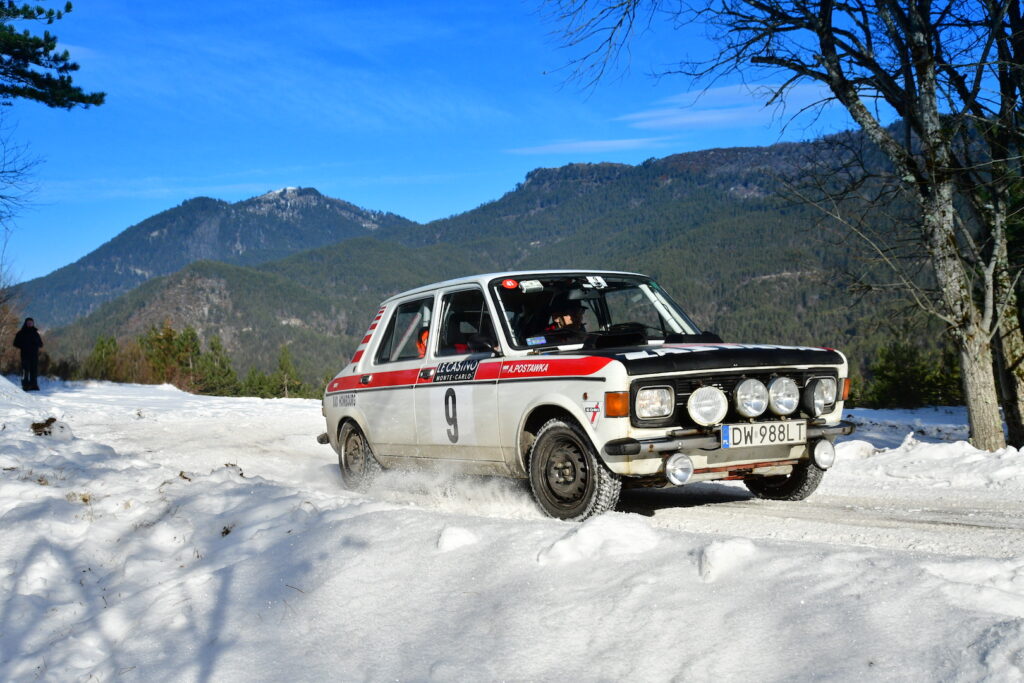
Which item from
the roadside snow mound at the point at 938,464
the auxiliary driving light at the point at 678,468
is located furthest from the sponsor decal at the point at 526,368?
the roadside snow mound at the point at 938,464

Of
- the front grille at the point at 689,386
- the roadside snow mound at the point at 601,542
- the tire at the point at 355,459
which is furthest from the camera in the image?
the tire at the point at 355,459

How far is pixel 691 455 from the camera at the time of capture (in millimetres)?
5359

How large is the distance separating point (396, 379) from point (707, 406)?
3.11 meters

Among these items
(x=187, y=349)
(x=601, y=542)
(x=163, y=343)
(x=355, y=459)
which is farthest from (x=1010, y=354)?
(x=187, y=349)

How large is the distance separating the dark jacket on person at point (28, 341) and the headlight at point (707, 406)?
22388 mm

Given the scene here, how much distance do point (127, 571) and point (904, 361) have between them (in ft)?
173

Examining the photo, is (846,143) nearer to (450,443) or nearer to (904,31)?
(904,31)

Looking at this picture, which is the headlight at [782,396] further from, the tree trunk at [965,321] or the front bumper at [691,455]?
the tree trunk at [965,321]

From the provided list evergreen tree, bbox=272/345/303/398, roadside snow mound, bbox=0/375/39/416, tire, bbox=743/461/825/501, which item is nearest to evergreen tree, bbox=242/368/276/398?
evergreen tree, bbox=272/345/303/398

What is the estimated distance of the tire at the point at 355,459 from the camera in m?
8.00

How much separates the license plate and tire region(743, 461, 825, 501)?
563mm

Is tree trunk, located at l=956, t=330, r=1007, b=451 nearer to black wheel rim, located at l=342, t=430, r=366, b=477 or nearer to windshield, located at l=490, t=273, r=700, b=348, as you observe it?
windshield, located at l=490, t=273, r=700, b=348

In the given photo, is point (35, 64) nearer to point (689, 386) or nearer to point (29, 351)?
point (29, 351)

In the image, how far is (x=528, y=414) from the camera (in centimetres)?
592
